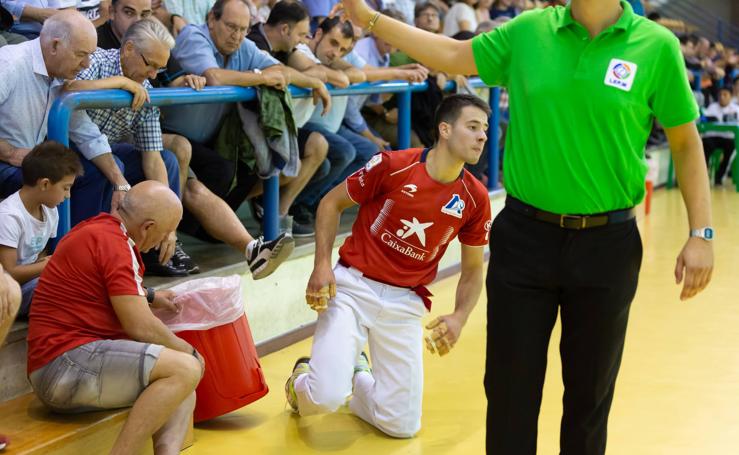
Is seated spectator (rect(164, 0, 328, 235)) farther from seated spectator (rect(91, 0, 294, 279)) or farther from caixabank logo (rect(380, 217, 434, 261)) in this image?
caixabank logo (rect(380, 217, 434, 261))

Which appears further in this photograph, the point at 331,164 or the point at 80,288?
the point at 331,164

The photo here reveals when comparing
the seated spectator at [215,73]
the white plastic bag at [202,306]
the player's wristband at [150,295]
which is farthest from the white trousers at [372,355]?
the seated spectator at [215,73]

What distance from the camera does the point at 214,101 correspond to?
4836 millimetres

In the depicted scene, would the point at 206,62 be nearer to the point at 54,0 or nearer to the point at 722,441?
the point at 54,0

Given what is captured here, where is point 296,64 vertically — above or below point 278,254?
above

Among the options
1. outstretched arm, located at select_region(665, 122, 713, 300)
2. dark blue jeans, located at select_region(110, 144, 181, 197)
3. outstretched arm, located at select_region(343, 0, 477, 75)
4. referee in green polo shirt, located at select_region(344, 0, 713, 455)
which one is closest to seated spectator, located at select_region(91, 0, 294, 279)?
dark blue jeans, located at select_region(110, 144, 181, 197)

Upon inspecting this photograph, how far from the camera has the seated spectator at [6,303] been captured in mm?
3178

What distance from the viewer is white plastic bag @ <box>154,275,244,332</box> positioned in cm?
404

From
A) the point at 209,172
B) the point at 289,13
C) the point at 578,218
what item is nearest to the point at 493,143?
the point at 289,13

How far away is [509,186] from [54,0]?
10.2 ft

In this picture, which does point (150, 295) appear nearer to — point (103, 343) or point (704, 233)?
point (103, 343)

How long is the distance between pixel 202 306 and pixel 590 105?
6.20 ft

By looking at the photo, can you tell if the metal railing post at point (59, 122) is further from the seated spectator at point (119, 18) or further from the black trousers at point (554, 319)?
the black trousers at point (554, 319)

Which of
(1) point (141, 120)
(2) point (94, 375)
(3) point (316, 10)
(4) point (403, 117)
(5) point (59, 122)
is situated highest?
(5) point (59, 122)
